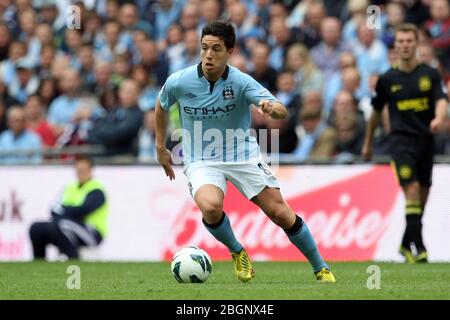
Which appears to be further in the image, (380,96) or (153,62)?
(153,62)

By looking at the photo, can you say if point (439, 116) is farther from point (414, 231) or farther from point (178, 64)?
point (178, 64)

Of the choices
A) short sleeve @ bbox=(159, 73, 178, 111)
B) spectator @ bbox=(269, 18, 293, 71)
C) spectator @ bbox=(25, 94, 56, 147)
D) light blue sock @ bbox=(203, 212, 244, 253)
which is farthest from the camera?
spectator @ bbox=(25, 94, 56, 147)

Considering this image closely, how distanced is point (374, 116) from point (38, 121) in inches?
288

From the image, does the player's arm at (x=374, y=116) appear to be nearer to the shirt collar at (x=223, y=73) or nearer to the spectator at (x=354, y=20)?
the shirt collar at (x=223, y=73)

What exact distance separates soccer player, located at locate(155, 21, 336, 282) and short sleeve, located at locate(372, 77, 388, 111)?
144 inches

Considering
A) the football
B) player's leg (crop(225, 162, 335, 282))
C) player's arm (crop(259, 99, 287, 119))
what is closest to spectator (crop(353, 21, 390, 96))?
player's leg (crop(225, 162, 335, 282))

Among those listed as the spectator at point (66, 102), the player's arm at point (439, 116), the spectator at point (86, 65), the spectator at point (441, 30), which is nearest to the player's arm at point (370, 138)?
the player's arm at point (439, 116)

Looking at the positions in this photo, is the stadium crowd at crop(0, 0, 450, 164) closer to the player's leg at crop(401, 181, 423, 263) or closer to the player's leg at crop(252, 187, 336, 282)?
the player's leg at crop(401, 181, 423, 263)

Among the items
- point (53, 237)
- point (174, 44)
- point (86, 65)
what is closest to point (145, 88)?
point (174, 44)

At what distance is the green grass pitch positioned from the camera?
29.3 ft

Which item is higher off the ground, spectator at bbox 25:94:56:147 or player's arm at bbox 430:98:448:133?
player's arm at bbox 430:98:448:133

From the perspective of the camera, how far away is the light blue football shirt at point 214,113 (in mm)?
10281

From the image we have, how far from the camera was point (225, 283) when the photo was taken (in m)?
10.5
